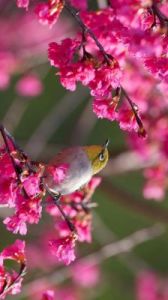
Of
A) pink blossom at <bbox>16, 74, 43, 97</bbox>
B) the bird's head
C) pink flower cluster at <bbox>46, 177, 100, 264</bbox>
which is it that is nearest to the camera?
the bird's head

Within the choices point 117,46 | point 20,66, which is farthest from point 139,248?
point 117,46

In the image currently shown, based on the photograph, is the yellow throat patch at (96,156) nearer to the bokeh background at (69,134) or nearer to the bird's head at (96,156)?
the bird's head at (96,156)

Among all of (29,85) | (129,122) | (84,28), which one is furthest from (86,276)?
(84,28)

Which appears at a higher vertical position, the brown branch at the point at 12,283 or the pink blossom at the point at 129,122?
the pink blossom at the point at 129,122

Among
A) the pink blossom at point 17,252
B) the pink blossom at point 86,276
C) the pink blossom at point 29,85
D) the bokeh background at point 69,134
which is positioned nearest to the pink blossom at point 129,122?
the pink blossom at point 17,252

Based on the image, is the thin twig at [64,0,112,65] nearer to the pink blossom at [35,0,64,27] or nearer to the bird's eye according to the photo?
the pink blossom at [35,0,64,27]

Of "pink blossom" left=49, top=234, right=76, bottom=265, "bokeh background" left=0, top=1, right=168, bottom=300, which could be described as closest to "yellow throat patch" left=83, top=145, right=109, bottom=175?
"pink blossom" left=49, top=234, right=76, bottom=265

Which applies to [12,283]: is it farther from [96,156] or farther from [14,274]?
[96,156]

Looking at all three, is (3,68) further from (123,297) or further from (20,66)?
(123,297)
